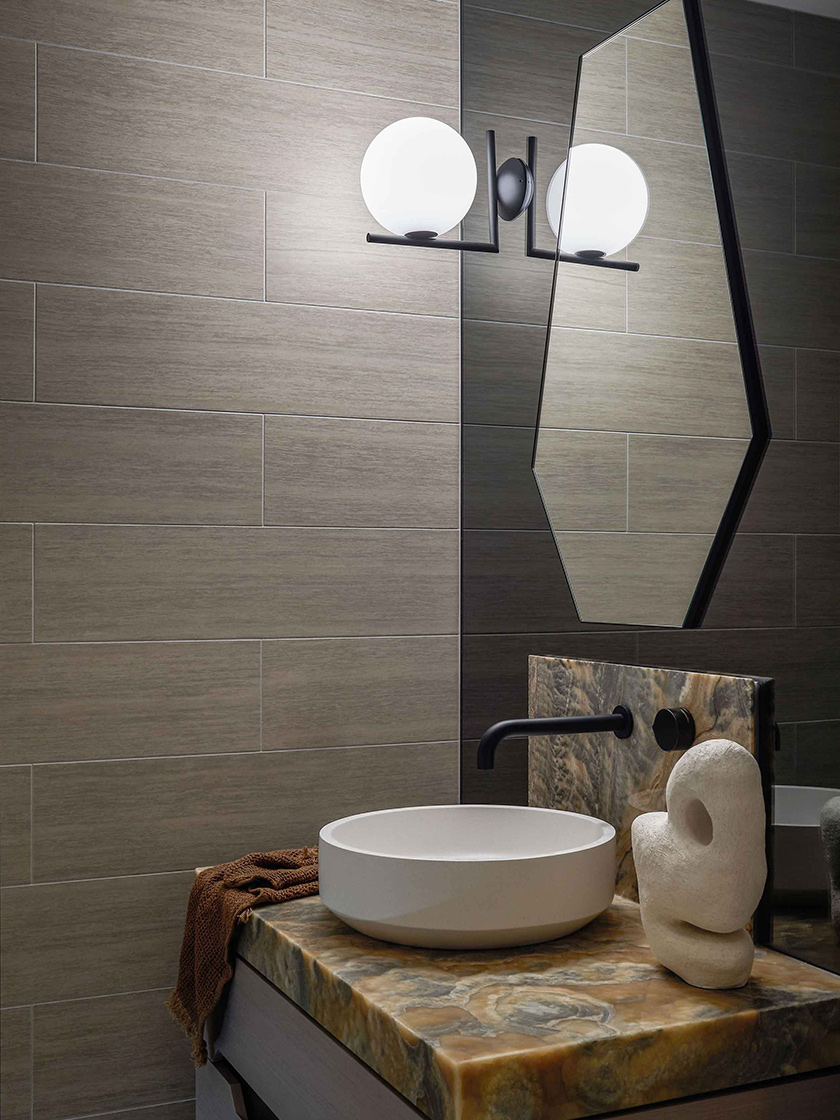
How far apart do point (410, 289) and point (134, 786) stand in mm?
1038

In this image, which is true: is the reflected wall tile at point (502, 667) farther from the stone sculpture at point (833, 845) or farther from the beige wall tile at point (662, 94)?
the beige wall tile at point (662, 94)

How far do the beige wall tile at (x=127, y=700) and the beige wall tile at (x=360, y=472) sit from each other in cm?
28

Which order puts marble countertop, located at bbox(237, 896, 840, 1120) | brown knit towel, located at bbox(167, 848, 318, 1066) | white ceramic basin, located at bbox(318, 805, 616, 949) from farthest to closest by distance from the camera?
brown knit towel, located at bbox(167, 848, 318, 1066) < white ceramic basin, located at bbox(318, 805, 616, 949) < marble countertop, located at bbox(237, 896, 840, 1120)

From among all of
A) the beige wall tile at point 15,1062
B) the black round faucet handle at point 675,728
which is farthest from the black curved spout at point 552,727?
the beige wall tile at point 15,1062

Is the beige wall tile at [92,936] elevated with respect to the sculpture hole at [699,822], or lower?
lower

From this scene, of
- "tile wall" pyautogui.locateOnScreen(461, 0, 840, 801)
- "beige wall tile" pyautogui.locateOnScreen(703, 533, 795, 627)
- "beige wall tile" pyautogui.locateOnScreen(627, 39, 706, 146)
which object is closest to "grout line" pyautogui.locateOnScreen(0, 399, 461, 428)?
"tile wall" pyautogui.locateOnScreen(461, 0, 840, 801)

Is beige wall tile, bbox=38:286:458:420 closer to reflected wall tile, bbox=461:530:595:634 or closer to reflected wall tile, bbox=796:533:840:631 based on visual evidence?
reflected wall tile, bbox=461:530:595:634

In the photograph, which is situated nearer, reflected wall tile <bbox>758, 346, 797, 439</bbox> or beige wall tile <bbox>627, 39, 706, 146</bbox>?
reflected wall tile <bbox>758, 346, 797, 439</bbox>

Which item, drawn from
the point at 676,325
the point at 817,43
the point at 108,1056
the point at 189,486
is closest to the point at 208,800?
the point at 108,1056

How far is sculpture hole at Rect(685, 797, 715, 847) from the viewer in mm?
1160

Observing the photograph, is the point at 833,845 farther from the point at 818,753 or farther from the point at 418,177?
the point at 418,177

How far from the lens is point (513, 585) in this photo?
187 cm

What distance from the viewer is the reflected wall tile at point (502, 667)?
1734 mm

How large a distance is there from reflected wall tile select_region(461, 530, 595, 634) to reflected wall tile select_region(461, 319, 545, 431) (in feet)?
0.72
